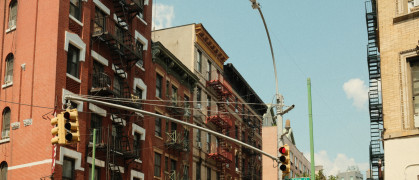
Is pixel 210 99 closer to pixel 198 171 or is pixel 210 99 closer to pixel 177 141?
pixel 198 171

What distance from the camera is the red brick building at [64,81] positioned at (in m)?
32.5

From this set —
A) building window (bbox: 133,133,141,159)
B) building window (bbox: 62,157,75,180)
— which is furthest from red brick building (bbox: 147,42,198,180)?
building window (bbox: 62,157,75,180)

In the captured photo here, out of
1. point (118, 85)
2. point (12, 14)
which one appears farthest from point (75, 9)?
point (118, 85)

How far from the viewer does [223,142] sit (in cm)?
5938

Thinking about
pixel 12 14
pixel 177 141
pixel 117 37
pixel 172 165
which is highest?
pixel 12 14

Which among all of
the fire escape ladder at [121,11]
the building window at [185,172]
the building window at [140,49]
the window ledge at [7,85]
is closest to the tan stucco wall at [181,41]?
the building window at [185,172]

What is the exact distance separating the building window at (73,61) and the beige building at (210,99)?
15.1 m

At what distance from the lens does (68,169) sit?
1300 inches

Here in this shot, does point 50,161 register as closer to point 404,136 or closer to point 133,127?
point 133,127

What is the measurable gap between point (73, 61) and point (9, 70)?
4129mm

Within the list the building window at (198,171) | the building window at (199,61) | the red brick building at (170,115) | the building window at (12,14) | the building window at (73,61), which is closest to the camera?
the building window at (73,61)

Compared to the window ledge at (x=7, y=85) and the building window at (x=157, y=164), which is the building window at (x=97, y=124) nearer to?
the window ledge at (x=7, y=85)

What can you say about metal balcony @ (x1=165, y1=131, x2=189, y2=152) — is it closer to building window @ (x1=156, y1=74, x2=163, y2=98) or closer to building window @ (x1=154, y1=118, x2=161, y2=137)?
building window @ (x1=154, y1=118, x2=161, y2=137)

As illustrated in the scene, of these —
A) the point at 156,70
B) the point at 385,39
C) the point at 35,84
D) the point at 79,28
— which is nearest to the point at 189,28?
A: the point at 156,70
